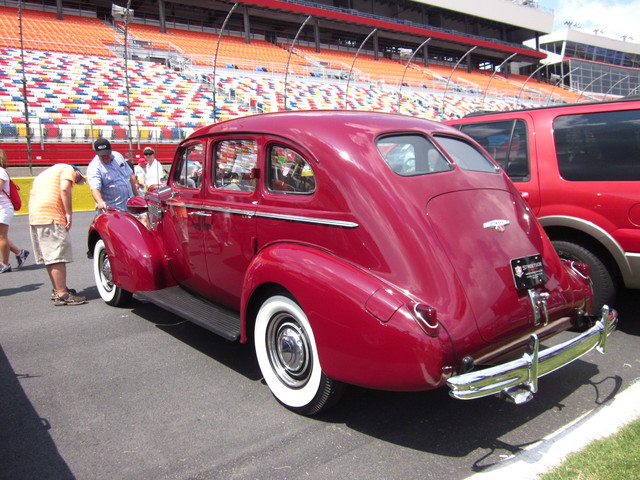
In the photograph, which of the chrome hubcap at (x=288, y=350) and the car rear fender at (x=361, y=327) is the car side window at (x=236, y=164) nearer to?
the car rear fender at (x=361, y=327)

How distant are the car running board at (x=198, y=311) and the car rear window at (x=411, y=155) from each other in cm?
155

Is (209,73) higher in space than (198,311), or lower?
higher

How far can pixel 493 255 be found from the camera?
302 cm

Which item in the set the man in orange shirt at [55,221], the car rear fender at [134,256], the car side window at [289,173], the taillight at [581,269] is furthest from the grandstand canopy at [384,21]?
the taillight at [581,269]

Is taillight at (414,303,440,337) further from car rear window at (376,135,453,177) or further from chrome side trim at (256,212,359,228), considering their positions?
car rear window at (376,135,453,177)

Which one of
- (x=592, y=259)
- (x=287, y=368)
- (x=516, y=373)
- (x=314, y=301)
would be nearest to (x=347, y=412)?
(x=287, y=368)

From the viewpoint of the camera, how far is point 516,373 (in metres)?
2.64

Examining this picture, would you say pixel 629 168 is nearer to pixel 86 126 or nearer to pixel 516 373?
pixel 516 373

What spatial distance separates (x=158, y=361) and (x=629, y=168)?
164 inches

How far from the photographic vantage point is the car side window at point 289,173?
10.9 ft

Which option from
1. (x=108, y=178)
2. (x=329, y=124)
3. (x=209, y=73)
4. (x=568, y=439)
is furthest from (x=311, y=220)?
(x=209, y=73)

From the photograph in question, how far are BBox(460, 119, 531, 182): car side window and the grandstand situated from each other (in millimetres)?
16863

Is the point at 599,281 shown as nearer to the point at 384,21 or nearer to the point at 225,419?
the point at 225,419

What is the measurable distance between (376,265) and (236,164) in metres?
1.63
